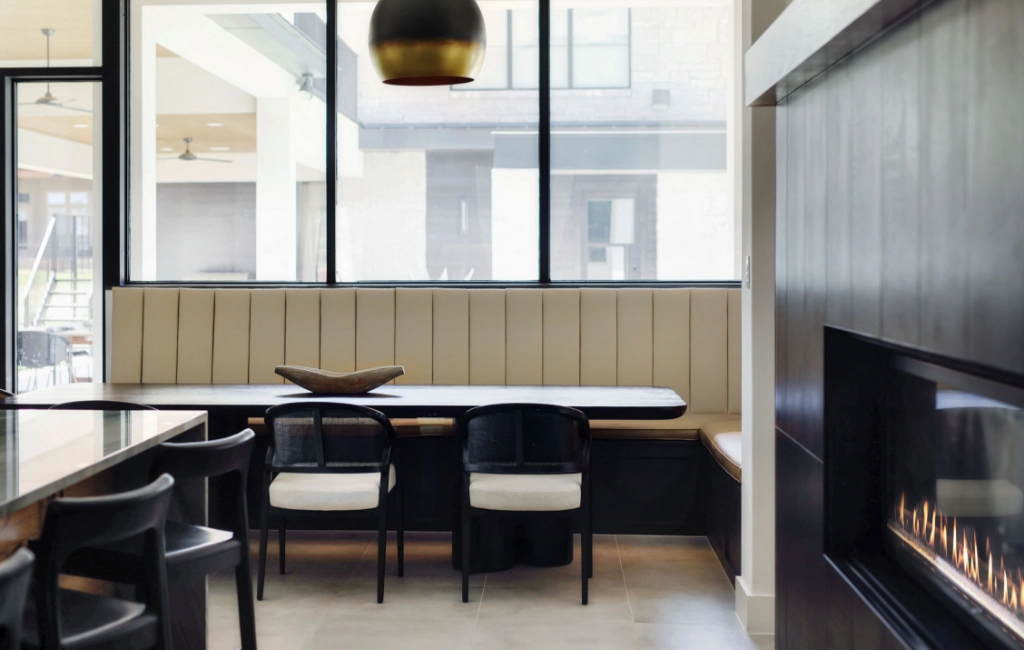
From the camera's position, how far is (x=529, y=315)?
4.57 metres

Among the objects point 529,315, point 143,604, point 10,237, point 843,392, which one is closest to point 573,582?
point 529,315

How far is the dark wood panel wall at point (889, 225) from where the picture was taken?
1.31m

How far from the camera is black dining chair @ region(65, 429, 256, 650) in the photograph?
6.13 ft

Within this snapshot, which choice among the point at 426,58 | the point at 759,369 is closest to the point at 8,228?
the point at 426,58

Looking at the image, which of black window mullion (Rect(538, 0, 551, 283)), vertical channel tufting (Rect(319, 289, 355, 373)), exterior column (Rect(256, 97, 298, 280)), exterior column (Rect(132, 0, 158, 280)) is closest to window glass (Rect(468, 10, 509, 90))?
black window mullion (Rect(538, 0, 551, 283))

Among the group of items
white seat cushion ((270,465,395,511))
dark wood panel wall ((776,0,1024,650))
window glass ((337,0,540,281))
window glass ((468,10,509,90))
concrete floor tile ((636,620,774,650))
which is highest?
window glass ((468,10,509,90))

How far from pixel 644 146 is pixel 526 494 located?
2.35 m

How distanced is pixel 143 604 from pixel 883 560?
5.43ft

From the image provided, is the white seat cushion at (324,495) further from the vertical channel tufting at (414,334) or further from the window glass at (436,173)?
the window glass at (436,173)

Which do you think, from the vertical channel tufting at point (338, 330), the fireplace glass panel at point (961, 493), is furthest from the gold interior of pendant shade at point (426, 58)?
the vertical channel tufting at point (338, 330)

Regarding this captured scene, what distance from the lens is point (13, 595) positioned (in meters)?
1.23

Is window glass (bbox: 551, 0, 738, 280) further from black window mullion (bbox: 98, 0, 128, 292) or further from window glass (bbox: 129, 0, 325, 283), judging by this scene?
black window mullion (bbox: 98, 0, 128, 292)

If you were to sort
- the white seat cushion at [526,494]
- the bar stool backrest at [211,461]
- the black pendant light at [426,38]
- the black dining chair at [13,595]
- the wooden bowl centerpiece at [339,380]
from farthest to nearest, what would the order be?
1. the wooden bowl centerpiece at [339,380]
2. the white seat cushion at [526,494]
3. the black pendant light at [426,38]
4. the bar stool backrest at [211,461]
5. the black dining chair at [13,595]

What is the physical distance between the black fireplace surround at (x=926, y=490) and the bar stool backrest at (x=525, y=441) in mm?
1213
